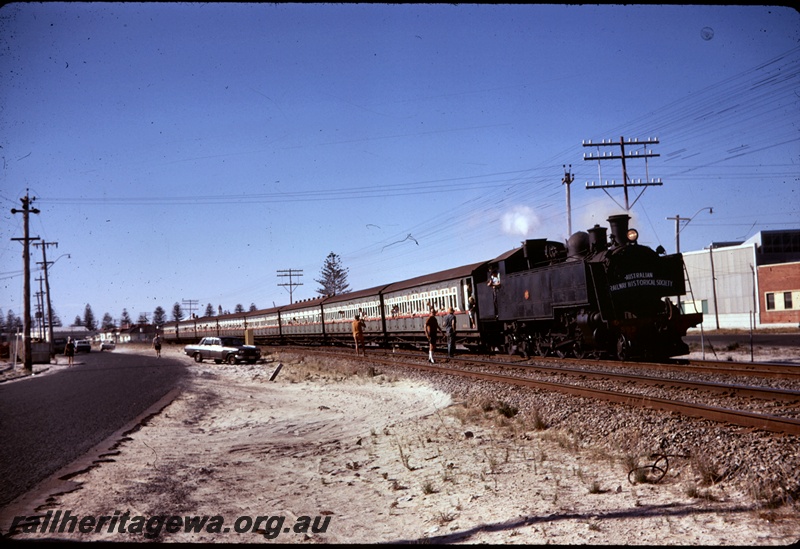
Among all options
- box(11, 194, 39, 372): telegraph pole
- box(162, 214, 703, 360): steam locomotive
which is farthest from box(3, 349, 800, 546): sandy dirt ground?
box(11, 194, 39, 372): telegraph pole

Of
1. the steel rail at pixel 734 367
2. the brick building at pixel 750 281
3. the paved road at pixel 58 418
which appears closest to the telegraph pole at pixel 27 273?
the paved road at pixel 58 418

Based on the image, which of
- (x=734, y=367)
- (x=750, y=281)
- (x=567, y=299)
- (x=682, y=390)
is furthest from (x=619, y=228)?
(x=750, y=281)

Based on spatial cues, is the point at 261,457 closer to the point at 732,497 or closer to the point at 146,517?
the point at 146,517

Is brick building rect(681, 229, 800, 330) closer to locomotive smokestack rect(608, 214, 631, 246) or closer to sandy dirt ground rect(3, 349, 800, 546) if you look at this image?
locomotive smokestack rect(608, 214, 631, 246)

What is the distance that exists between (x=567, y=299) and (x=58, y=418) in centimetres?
1356

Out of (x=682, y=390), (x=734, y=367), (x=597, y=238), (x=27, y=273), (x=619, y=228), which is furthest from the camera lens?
(x=27, y=273)

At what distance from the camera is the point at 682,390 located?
10742 millimetres

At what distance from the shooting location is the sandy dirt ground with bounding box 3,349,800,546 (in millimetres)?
5020

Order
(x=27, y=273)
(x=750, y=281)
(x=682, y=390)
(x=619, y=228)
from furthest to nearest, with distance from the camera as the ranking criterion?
(x=750, y=281), (x=27, y=273), (x=619, y=228), (x=682, y=390)

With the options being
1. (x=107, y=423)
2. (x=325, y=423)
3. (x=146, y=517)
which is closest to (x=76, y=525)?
(x=146, y=517)

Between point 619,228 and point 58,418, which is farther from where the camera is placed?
point 619,228

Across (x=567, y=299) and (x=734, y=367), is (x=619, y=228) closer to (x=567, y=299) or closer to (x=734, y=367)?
(x=567, y=299)

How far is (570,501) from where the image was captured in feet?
18.8

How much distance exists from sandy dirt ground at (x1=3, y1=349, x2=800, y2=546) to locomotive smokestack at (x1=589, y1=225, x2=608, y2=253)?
300 inches
